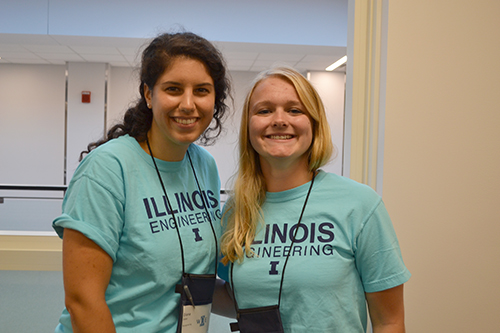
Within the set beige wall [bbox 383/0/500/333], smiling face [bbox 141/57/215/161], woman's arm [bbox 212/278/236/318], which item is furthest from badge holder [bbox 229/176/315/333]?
beige wall [bbox 383/0/500/333]

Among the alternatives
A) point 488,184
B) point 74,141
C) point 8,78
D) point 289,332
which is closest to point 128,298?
point 289,332

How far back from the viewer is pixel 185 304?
1.29 meters

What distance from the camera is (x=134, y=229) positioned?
1203 millimetres

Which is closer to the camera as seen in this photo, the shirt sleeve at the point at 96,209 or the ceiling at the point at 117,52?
the shirt sleeve at the point at 96,209

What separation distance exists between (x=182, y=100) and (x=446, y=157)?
1.34 m

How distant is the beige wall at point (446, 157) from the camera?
1.83 metres

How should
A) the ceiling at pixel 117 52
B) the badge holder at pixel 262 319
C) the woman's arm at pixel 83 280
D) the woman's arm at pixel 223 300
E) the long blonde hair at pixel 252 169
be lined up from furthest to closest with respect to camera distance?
the ceiling at pixel 117 52
the woman's arm at pixel 223 300
the long blonde hair at pixel 252 169
the badge holder at pixel 262 319
the woman's arm at pixel 83 280

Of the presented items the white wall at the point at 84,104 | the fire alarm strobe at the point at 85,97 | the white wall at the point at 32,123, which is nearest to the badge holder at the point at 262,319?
the white wall at the point at 84,104

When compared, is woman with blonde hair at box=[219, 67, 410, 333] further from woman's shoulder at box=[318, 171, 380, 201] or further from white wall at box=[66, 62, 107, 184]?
white wall at box=[66, 62, 107, 184]

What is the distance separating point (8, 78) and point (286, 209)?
9.70m

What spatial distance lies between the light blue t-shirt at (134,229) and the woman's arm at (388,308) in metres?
0.61

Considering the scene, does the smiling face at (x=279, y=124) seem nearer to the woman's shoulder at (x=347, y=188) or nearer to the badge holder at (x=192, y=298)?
the woman's shoulder at (x=347, y=188)

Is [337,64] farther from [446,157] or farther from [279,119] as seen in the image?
[279,119]

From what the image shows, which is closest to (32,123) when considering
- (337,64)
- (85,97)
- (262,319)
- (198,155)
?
(85,97)
